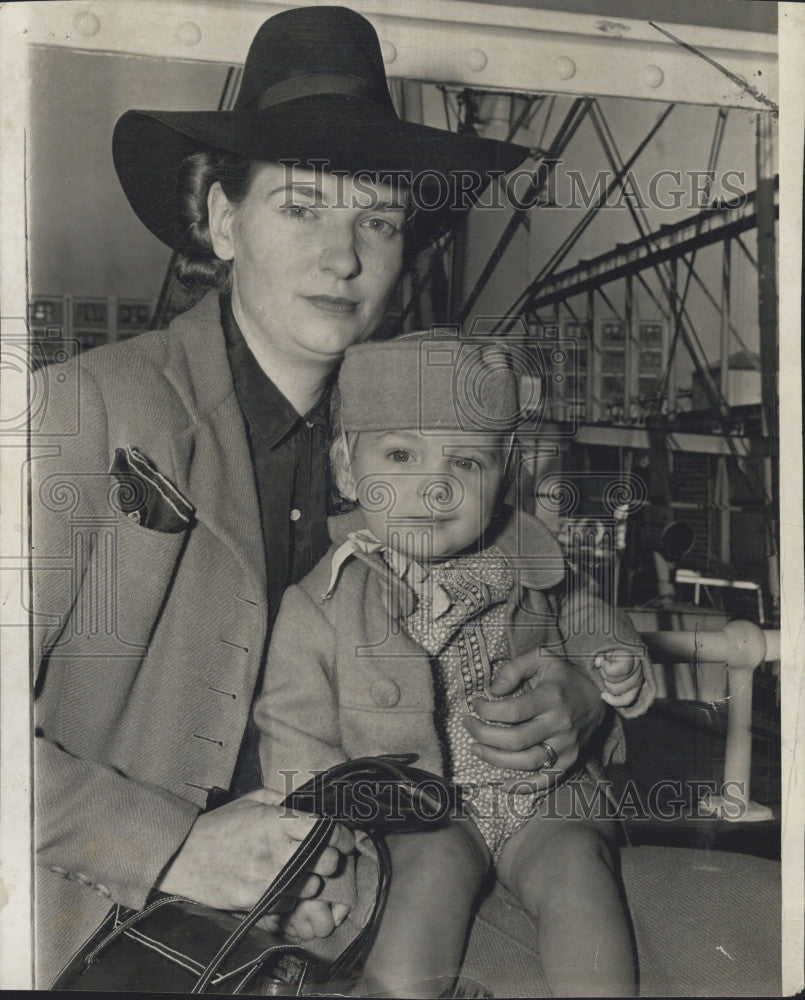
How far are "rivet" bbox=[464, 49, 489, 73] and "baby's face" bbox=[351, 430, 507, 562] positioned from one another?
76 cm

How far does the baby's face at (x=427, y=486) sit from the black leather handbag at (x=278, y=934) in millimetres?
427

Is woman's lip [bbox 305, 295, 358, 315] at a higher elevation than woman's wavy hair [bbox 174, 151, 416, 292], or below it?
below

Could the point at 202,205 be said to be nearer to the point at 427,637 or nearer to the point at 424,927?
the point at 427,637

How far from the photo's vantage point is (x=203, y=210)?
1.80m

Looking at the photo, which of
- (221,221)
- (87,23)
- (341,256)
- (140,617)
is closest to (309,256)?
(341,256)

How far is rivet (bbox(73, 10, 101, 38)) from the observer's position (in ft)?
5.98

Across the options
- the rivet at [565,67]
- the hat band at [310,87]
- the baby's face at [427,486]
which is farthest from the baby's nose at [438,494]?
the rivet at [565,67]

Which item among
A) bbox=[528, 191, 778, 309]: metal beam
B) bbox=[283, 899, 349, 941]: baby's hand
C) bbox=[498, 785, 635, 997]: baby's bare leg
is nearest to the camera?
bbox=[498, 785, 635, 997]: baby's bare leg

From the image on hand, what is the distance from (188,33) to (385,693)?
135cm

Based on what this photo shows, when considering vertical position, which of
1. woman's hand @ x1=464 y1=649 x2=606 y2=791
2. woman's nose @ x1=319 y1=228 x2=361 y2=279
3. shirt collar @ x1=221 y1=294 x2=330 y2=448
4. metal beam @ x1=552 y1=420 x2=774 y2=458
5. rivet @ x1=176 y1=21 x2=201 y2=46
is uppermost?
rivet @ x1=176 y1=21 x2=201 y2=46

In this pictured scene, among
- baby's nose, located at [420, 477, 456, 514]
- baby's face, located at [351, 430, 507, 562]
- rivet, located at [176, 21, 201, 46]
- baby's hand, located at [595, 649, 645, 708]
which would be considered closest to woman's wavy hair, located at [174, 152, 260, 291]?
rivet, located at [176, 21, 201, 46]

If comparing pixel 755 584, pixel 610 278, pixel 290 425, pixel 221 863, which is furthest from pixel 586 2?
pixel 221 863

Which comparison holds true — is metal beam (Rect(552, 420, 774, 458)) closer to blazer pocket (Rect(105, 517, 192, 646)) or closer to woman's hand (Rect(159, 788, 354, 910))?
blazer pocket (Rect(105, 517, 192, 646))

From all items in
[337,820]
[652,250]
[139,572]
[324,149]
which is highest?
[324,149]
